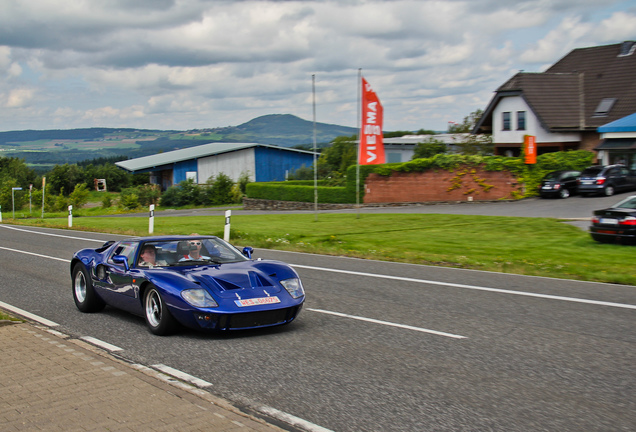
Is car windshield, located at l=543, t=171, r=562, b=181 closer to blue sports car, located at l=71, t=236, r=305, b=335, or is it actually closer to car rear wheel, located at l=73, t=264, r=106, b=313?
blue sports car, located at l=71, t=236, r=305, b=335

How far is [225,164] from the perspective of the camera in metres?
72.6

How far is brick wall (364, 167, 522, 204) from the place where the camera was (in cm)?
3644

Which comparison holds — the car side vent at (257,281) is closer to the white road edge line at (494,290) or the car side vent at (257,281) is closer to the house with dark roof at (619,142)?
the white road edge line at (494,290)

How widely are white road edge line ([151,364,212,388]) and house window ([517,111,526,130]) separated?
41370mm

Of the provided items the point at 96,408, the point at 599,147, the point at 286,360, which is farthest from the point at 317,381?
the point at 599,147

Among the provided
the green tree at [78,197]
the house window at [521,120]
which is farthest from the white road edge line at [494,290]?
the green tree at [78,197]

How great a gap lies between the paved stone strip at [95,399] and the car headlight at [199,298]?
102cm

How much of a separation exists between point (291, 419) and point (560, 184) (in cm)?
3283

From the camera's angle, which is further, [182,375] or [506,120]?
[506,120]

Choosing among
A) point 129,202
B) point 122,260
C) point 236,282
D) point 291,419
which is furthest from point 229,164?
point 291,419

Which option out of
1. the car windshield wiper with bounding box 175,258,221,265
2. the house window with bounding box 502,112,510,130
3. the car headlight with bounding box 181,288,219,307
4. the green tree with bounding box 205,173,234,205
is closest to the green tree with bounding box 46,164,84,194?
the green tree with bounding box 205,173,234,205

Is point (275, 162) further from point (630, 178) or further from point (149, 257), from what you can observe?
point (149, 257)

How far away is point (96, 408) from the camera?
15.7ft

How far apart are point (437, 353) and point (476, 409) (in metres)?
1.67
